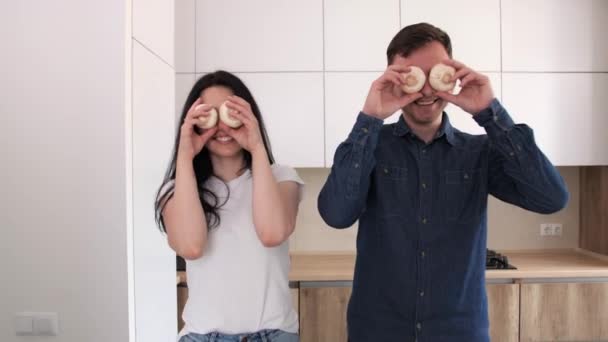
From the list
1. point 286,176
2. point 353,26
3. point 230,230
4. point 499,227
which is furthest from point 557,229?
point 230,230

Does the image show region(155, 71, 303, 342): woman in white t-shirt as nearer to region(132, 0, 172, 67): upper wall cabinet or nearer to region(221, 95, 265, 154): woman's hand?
region(221, 95, 265, 154): woman's hand

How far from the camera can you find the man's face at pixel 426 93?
1015mm

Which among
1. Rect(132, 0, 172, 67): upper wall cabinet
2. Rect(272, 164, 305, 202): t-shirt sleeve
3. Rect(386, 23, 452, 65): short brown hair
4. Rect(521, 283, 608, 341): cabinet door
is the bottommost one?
Rect(521, 283, 608, 341): cabinet door

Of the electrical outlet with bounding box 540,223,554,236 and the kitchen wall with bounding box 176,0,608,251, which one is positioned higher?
the kitchen wall with bounding box 176,0,608,251

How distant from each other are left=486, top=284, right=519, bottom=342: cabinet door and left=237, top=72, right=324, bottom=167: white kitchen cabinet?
1105 mm

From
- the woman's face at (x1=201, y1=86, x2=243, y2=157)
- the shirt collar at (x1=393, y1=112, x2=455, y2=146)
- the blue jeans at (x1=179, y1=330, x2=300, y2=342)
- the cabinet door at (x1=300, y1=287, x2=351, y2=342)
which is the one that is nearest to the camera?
the blue jeans at (x1=179, y1=330, x2=300, y2=342)

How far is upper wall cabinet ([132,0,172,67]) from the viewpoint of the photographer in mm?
1400

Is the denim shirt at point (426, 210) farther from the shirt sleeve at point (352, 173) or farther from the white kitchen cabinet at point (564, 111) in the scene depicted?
the white kitchen cabinet at point (564, 111)

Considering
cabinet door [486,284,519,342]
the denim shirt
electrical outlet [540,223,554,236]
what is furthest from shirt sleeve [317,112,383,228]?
A: electrical outlet [540,223,554,236]

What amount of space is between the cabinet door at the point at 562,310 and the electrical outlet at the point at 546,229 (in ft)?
1.85

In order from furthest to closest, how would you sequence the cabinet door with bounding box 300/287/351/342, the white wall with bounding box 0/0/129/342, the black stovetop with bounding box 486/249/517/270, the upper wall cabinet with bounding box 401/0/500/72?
the upper wall cabinet with bounding box 401/0/500/72 → the black stovetop with bounding box 486/249/517/270 → the cabinet door with bounding box 300/287/351/342 → the white wall with bounding box 0/0/129/342

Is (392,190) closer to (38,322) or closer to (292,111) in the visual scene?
(38,322)

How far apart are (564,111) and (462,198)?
184 centimetres

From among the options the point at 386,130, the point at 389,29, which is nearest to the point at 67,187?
the point at 386,130
